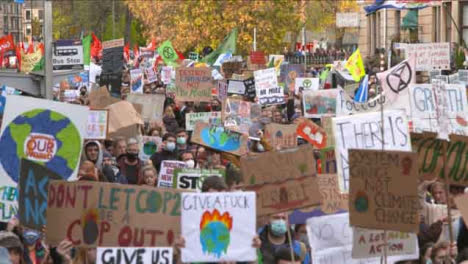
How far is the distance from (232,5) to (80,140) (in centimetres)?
4154

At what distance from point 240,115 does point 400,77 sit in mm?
Result: 5801

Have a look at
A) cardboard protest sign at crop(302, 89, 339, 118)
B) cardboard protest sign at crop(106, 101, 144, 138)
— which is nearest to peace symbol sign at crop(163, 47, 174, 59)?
cardboard protest sign at crop(302, 89, 339, 118)

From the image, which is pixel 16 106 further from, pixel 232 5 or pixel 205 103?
pixel 232 5

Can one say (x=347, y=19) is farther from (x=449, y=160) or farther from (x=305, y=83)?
(x=449, y=160)

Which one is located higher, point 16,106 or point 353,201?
point 16,106

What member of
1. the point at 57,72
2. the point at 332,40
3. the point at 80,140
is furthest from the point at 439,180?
the point at 332,40

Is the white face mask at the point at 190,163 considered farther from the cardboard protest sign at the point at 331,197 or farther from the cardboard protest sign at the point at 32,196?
the cardboard protest sign at the point at 32,196

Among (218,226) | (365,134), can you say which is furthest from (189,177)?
(218,226)

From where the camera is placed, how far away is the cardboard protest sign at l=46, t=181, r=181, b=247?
380 inches

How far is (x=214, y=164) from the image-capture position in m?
15.0

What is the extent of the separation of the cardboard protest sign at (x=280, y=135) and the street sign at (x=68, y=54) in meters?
5.50

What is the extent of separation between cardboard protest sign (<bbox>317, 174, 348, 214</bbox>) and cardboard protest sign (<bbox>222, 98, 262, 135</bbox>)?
5937 millimetres

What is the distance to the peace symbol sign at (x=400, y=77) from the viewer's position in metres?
13.3

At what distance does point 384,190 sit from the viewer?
980cm
